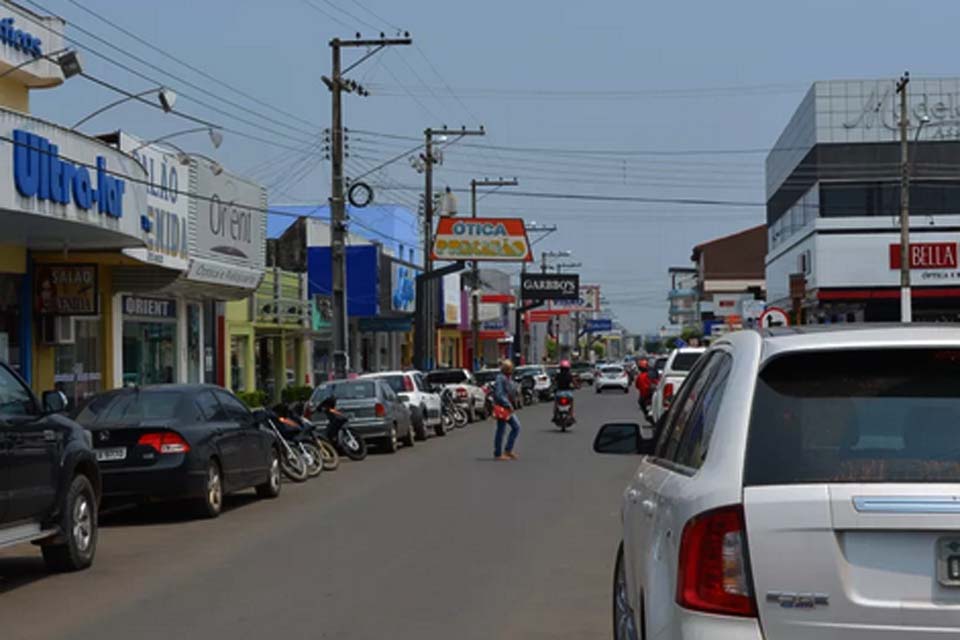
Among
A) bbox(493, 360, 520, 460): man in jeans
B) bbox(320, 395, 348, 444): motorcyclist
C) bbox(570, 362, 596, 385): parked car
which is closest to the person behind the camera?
bbox(493, 360, 520, 460): man in jeans

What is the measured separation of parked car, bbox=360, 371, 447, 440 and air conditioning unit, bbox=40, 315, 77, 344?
6.96 m

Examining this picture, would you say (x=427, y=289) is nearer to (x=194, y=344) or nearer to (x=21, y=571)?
(x=194, y=344)

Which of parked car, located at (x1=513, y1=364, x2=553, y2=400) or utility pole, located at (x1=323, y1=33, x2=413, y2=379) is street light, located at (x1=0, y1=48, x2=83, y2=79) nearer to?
utility pole, located at (x1=323, y1=33, x2=413, y2=379)

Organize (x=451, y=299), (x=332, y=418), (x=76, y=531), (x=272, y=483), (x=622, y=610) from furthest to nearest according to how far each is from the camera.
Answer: (x=451, y=299)
(x=332, y=418)
(x=272, y=483)
(x=76, y=531)
(x=622, y=610)

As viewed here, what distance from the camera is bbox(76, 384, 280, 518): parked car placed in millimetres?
14969

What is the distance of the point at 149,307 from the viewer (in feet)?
102

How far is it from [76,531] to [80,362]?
16.7m

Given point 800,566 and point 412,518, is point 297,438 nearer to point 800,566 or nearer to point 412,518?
point 412,518

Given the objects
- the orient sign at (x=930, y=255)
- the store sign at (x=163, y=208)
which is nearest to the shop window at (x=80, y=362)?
the store sign at (x=163, y=208)

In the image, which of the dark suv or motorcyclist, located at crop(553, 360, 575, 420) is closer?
the dark suv

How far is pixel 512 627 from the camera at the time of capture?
8.85 meters

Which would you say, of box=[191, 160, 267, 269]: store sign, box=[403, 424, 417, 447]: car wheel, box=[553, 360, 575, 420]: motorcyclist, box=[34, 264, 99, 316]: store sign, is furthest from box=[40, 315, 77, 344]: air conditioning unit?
box=[553, 360, 575, 420]: motorcyclist

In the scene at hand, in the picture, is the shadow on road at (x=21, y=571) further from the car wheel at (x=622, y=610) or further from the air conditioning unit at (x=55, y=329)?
the air conditioning unit at (x=55, y=329)

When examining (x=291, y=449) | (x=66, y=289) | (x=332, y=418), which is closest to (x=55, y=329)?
(x=66, y=289)
